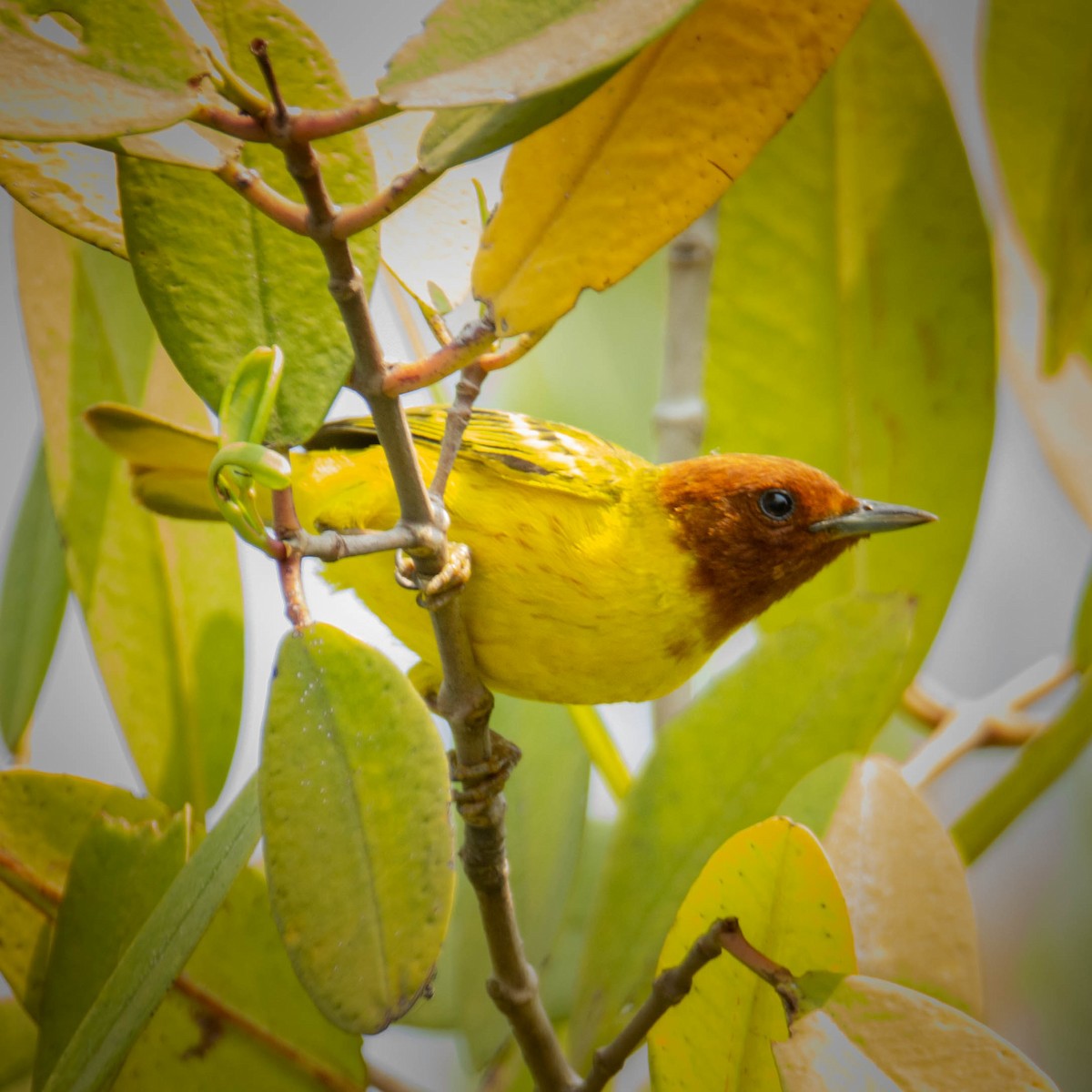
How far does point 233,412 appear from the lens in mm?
718

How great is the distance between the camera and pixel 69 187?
2.72 feet

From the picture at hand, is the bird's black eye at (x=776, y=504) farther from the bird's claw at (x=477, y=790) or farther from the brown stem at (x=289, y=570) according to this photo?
the brown stem at (x=289, y=570)

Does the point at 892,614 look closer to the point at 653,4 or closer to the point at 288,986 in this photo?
the point at 288,986

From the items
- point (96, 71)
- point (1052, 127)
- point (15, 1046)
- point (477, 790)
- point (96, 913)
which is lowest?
point (15, 1046)

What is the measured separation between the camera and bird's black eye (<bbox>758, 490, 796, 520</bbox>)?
151 centimetres

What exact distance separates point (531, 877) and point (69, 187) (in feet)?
3.41

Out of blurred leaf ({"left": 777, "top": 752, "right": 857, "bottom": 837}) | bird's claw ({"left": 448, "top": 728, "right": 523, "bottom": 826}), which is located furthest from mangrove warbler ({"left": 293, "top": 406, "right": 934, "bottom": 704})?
blurred leaf ({"left": 777, "top": 752, "right": 857, "bottom": 837})

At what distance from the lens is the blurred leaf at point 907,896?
45.6 inches

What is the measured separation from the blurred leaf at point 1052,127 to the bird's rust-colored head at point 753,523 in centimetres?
31

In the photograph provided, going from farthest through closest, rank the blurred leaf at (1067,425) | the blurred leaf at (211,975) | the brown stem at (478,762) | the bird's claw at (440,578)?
1. the blurred leaf at (1067,425)
2. the blurred leaf at (211,975)
3. the bird's claw at (440,578)
4. the brown stem at (478,762)

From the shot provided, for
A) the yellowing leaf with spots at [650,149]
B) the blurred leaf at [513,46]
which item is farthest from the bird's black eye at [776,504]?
the blurred leaf at [513,46]

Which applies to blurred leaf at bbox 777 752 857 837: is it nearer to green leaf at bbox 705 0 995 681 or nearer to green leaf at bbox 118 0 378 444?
green leaf at bbox 705 0 995 681

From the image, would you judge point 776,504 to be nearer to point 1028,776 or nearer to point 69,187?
point 1028,776

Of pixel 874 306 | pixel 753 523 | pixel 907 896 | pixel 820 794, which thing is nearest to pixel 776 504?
pixel 753 523
